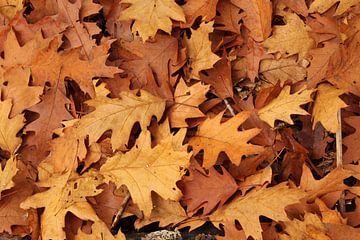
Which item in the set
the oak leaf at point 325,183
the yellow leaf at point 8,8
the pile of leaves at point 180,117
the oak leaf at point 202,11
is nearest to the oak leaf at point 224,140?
the pile of leaves at point 180,117

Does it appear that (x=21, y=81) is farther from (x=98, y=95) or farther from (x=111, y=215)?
(x=111, y=215)

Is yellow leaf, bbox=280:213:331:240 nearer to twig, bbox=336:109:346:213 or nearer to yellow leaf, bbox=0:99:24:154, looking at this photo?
twig, bbox=336:109:346:213

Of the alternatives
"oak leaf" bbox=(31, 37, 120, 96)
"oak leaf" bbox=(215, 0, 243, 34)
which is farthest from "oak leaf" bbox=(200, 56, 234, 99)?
"oak leaf" bbox=(31, 37, 120, 96)

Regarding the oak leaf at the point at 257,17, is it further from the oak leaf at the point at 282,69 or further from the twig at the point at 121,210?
the twig at the point at 121,210

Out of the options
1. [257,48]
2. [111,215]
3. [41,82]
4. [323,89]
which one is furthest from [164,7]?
[111,215]

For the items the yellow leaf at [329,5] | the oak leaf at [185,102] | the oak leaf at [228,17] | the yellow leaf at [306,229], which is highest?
the yellow leaf at [329,5]
